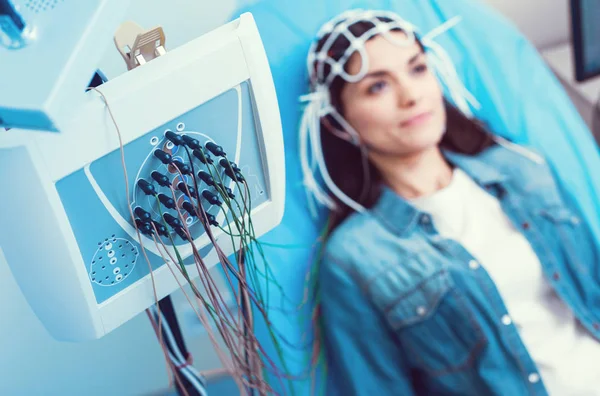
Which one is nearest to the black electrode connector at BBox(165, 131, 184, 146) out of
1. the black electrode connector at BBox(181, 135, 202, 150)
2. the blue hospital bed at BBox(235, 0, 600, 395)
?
the black electrode connector at BBox(181, 135, 202, 150)

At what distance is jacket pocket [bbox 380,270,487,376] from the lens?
4.12 feet

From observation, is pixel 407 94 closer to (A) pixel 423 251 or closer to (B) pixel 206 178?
(A) pixel 423 251

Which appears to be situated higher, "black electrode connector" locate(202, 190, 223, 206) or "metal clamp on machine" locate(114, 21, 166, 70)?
"metal clamp on machine" locate(114, 21, 166, 70)

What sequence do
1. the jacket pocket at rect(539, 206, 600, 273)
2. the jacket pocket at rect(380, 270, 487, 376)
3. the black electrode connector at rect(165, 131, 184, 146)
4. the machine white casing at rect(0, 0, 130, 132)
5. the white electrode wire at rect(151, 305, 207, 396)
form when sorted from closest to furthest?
the machine white casing at rect(0, 0, 130, 132)
the black electrode connector at rect(165, 131, 184, 146)
the white electrode wire at rect(151, 305, 207, 396)
the jacket pocket at rect(380, 270, 487, 376)
the jacket pocket at rect(539, 206, 600, 273)

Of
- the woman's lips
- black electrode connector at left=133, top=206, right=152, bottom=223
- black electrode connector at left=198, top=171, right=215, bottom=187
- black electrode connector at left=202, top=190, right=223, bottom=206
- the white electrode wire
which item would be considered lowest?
the white electrode wire

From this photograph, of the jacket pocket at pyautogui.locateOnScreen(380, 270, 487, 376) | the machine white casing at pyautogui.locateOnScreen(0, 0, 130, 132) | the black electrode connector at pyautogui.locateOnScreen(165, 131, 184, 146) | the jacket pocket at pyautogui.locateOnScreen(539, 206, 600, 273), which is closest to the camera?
the machine white casing at pyautogui.locateOnScreen(0, 0, 130, 132)

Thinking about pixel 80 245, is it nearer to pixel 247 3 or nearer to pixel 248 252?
pixel 248 252

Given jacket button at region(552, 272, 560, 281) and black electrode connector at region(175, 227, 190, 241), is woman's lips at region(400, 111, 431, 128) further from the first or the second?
black electrode connector at region(175, 227, 190, 241)

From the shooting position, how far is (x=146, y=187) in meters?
0.77

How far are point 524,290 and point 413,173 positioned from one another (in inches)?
12.1

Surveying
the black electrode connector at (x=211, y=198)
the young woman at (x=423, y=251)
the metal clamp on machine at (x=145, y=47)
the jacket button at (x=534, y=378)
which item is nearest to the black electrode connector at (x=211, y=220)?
the black electrode connector at (x=211, y=198)

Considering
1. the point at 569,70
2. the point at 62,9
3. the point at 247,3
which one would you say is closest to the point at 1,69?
the point at 62,9

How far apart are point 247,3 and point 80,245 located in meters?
0.67

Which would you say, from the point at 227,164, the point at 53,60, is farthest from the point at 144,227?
the point at 53,60
